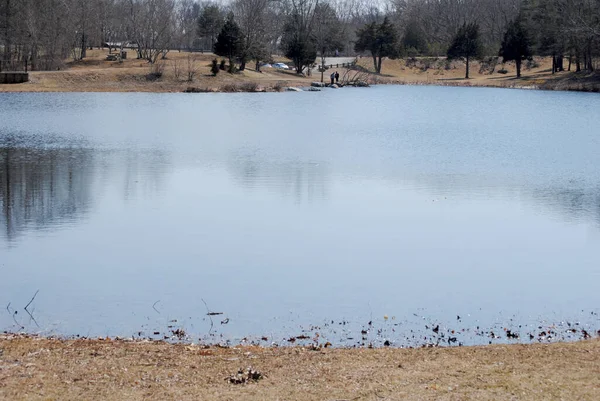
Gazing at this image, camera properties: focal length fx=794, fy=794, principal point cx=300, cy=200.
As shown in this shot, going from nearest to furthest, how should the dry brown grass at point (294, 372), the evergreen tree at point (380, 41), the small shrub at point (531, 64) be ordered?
the dry brown grass at point (294, 372), the small shrub at point (531, 64), the evergreen tree at point (380, 41)

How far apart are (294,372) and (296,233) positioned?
7509 millimetres

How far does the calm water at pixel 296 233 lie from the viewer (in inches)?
404

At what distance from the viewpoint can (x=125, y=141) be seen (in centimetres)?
2822

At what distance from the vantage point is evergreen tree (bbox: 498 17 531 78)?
8212 cm

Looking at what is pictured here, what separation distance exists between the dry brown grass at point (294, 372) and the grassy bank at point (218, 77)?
50.0 metres

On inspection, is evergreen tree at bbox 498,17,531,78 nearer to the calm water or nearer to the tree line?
the tree line

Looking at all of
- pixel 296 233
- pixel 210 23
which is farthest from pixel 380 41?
pixel 296 233

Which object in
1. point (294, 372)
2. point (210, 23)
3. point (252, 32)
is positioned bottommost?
point (294, 372)

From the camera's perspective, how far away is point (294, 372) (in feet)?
24.1

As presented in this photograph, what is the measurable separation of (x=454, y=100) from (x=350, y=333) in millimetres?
48800

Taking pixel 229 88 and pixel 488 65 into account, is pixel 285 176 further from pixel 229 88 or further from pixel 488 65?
pixel 488 65

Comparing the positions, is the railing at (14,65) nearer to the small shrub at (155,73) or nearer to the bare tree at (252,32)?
the small shrub at (155,73)

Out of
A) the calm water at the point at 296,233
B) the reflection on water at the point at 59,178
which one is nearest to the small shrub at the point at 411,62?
the calm water at the point at 296,233

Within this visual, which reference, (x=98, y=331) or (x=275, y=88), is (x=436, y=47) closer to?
(x=275, y=88)
